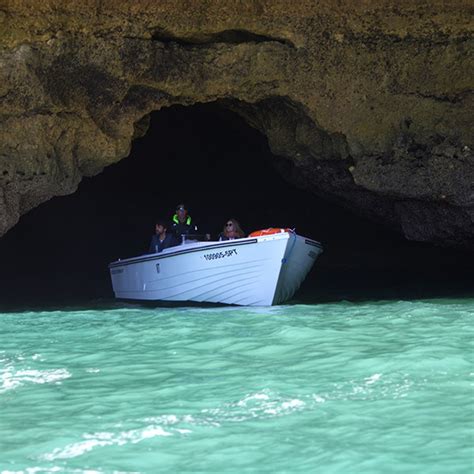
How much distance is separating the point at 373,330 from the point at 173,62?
5.09 meters

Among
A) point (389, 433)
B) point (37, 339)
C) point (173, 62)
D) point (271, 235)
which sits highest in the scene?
point (173, 62)

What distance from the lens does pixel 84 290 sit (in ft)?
61.5

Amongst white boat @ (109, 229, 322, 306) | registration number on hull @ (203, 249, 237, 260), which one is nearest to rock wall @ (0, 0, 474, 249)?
white boat @ (109, 229, 322, 306)

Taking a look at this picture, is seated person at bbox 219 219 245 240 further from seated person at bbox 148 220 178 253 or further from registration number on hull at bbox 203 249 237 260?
registration number on hull at bbox 203 249 237 260

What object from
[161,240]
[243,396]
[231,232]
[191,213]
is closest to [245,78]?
[231,232]

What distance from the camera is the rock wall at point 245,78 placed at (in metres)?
12.6

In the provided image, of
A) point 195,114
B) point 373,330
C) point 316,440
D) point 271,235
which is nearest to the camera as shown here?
point 316,440

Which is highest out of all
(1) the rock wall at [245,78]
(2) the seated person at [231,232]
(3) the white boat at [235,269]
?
(1) the rock wall at [245,78]

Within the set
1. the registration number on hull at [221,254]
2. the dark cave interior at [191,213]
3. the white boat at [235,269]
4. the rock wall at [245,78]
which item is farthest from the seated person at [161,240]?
the dark cave interior at [191,213]

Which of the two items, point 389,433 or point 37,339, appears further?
point 37,339

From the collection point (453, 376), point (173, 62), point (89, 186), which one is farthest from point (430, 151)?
point (89, 186)

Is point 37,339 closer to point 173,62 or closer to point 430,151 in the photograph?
point 173,62

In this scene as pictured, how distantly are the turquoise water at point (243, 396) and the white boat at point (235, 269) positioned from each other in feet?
8.25

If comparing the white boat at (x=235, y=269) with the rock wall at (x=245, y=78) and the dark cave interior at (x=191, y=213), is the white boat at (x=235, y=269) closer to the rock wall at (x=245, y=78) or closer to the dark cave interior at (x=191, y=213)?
the rock wall at (x=245, y=78)
